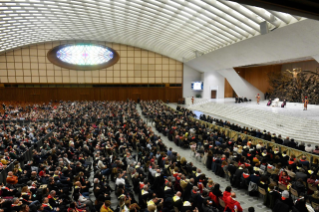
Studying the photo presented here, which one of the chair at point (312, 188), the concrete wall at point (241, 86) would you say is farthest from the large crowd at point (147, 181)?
the concrete wall at point (241, 86)

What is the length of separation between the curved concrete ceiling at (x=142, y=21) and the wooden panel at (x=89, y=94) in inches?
303

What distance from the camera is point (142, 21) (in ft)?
73.2

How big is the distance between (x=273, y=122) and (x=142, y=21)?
16595 mm

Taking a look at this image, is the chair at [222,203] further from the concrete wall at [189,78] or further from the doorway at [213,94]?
the concrete wall at [189,78]

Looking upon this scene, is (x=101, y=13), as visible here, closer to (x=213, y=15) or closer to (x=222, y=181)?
(x=213, y=15)

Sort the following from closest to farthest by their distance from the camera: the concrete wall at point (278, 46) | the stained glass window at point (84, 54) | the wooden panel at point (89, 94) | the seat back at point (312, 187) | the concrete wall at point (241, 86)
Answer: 1. the seat back at point (312, 187)
2. the concrete wall at point (278, 46)
3. the concrete wall at point (241, 86)
4. the wooden panel at point (89, 94)
5. the stained glass window at point (84, 54)

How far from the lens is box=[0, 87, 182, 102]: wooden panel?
3472 cm

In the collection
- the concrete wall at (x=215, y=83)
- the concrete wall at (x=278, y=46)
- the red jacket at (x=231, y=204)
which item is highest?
the concrete wall at (x=278, y=46)

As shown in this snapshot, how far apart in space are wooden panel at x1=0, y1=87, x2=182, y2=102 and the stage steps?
1381 centimetres

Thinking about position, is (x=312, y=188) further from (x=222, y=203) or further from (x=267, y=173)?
(x=222, y=203)

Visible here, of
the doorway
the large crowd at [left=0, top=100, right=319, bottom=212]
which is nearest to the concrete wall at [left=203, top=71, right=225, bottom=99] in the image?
the doorway

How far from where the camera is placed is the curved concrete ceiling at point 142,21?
47.4 ft

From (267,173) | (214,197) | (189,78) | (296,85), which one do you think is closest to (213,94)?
(189,78)

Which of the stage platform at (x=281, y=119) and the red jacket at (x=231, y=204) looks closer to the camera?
the red jacket at (x=231, y=204)
